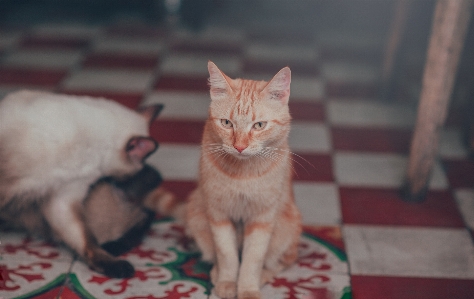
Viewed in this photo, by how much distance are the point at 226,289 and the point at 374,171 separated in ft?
3.18

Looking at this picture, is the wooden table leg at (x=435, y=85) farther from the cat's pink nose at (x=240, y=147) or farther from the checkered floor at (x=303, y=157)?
the cat's pink nose at (x=240, y=147)

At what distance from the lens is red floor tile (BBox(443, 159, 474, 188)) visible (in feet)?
7.18

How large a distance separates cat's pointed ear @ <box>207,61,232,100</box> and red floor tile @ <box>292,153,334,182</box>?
779 millimetres

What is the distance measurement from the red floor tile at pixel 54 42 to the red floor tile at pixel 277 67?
40.0 inches

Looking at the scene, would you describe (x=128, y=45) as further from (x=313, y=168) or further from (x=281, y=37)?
(x=313, y=168)

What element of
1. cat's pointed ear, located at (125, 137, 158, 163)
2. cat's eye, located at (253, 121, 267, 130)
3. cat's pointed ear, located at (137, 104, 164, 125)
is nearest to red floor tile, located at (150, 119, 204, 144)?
cat's pointed ear, located at (137, 104, 164, 125)

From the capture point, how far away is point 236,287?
1550 mm

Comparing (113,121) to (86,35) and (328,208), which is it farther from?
(86,35)

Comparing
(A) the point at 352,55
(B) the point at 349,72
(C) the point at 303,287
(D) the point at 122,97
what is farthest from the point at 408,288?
(A) the point at 352,55

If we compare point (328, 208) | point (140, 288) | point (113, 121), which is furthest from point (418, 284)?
point (113, 121)

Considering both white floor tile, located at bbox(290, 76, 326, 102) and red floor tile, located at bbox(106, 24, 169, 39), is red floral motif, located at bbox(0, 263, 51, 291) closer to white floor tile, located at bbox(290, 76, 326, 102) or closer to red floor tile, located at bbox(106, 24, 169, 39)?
white floor tile, located at bbox(290, 76, 326, 102)

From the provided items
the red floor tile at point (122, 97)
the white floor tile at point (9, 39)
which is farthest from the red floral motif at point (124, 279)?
the white floor tile at point (9, 39)

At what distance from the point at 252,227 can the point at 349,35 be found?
2466mm

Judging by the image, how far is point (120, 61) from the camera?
322 centimetres
